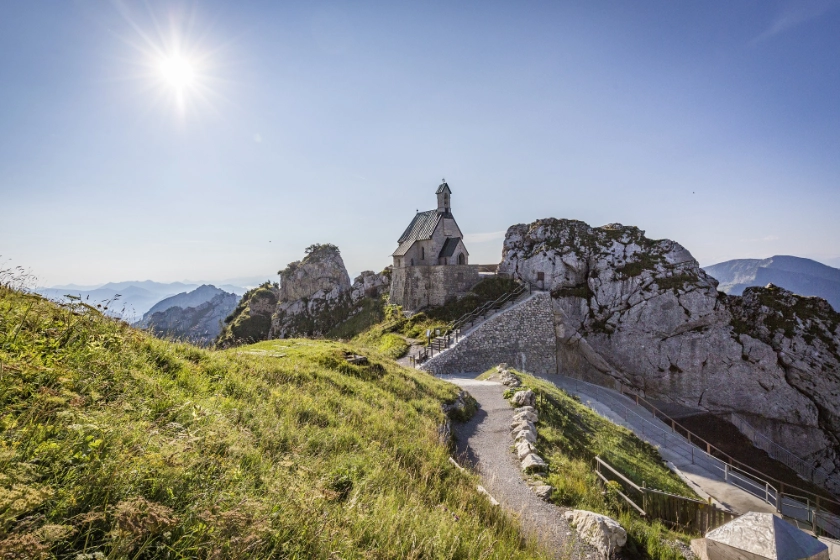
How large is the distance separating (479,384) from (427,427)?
36.1 ft

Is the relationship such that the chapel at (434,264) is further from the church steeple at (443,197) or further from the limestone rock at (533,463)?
the limestone rock at (533,463)

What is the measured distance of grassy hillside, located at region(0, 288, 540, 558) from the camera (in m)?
2.97

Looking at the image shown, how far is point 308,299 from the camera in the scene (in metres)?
54.2

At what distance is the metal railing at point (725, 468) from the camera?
52.8 ft

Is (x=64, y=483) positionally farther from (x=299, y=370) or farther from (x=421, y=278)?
(x=421, y=278)

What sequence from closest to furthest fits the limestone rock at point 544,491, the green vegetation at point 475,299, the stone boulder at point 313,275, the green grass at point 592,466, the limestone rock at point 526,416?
the green grass at point 592,466, the limestone rock at point 544,491, the limestone rock at point 526,416, the green vegetation at point 475,299, the stone boulder at point 313,275

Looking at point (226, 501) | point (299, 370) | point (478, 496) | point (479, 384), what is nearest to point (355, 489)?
point (226, 501)

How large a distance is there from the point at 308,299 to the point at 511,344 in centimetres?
3486

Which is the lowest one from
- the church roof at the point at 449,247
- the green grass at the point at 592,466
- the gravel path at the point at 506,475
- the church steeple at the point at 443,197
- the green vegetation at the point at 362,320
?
the green grass at the point at 592,466

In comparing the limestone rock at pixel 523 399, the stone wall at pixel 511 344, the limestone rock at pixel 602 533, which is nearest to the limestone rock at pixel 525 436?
the limestone rock at pixel 523 399

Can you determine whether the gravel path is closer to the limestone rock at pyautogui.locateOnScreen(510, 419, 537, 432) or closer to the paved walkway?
the limestone rock at pyautogui.locateOnScreen(510, 419, 537, 432)

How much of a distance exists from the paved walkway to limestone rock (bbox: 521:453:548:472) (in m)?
8.88

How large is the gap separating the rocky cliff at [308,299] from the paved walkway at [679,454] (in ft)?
90.6

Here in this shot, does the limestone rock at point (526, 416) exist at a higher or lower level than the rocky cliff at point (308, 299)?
lower
